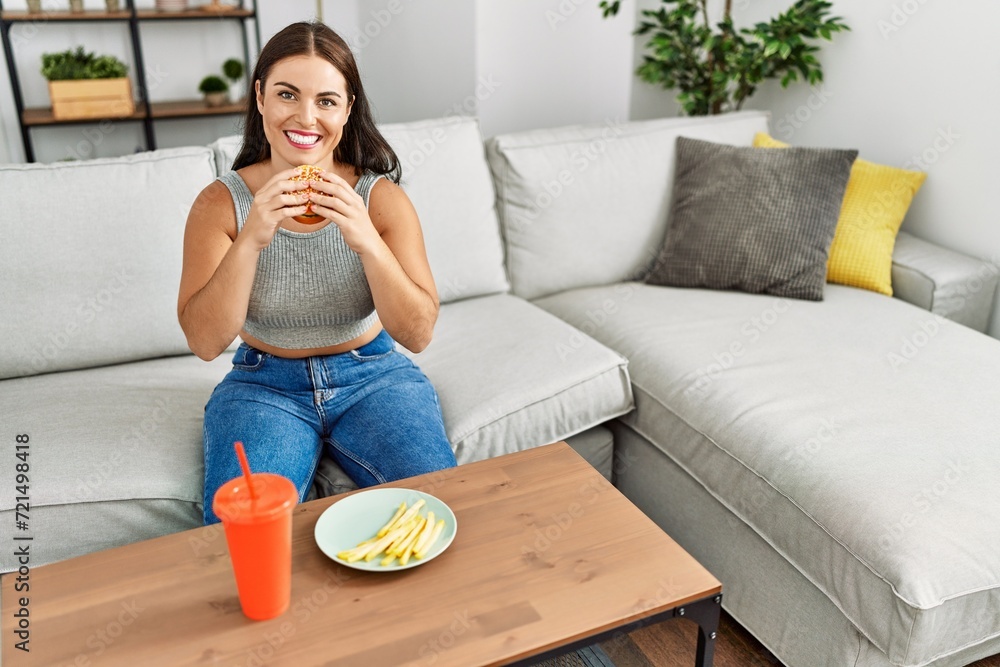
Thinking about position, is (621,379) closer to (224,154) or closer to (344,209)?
(344,209)

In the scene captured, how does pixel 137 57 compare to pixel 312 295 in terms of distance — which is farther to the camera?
pixel 137 57

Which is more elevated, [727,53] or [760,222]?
[727,53]

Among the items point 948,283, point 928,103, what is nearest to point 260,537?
point 948,283

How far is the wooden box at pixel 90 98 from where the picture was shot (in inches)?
136

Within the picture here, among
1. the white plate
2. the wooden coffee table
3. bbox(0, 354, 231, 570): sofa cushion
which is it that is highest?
the white plate

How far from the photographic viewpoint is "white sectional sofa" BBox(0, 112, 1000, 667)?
1.33m

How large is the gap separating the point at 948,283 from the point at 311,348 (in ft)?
4.99

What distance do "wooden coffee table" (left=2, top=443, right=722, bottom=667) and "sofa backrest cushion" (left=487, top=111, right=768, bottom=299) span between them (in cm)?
112

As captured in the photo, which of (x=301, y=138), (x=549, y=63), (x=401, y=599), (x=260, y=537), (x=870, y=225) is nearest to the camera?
(x=260, y=537)

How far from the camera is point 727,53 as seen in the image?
2.65m

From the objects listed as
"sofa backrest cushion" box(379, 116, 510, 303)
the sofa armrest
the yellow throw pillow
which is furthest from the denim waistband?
the sofa armrest

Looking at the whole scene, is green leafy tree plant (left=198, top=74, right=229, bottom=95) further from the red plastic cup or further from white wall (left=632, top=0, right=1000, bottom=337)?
the red plastic cup

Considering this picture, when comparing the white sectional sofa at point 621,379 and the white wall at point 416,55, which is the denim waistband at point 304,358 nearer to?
the white sectional sofa at point 621,379

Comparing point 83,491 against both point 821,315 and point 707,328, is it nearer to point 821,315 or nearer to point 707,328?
point 707,328
